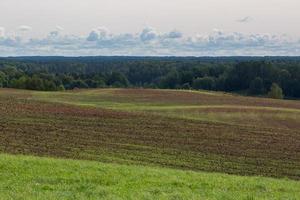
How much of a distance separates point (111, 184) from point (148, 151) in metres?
13.9

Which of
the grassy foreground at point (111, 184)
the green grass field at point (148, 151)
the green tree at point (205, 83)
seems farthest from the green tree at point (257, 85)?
the grassy foreground at point (111, 184)

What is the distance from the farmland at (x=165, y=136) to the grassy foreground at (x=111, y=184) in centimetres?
728

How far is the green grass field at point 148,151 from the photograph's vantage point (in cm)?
1395

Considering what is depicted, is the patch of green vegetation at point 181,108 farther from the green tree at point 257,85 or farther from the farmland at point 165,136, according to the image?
the green tree at point 257,85

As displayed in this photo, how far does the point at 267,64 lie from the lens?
394 feet

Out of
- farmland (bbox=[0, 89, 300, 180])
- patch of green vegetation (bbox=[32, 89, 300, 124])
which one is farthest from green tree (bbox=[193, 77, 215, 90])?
farmland (bbox=[0, 89, 300, 180])

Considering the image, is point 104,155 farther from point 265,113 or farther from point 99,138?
point 265,113

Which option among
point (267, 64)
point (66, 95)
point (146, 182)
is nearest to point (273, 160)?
point (146, 182)

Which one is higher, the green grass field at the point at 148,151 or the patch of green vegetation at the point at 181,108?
the green grass field at the point at 148,151

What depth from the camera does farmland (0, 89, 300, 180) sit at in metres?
25.7

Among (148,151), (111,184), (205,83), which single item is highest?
(111,184)

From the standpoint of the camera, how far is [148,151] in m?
28.2

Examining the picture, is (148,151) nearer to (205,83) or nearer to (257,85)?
(257,85)

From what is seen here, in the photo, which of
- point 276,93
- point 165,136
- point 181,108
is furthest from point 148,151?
point 276,93
